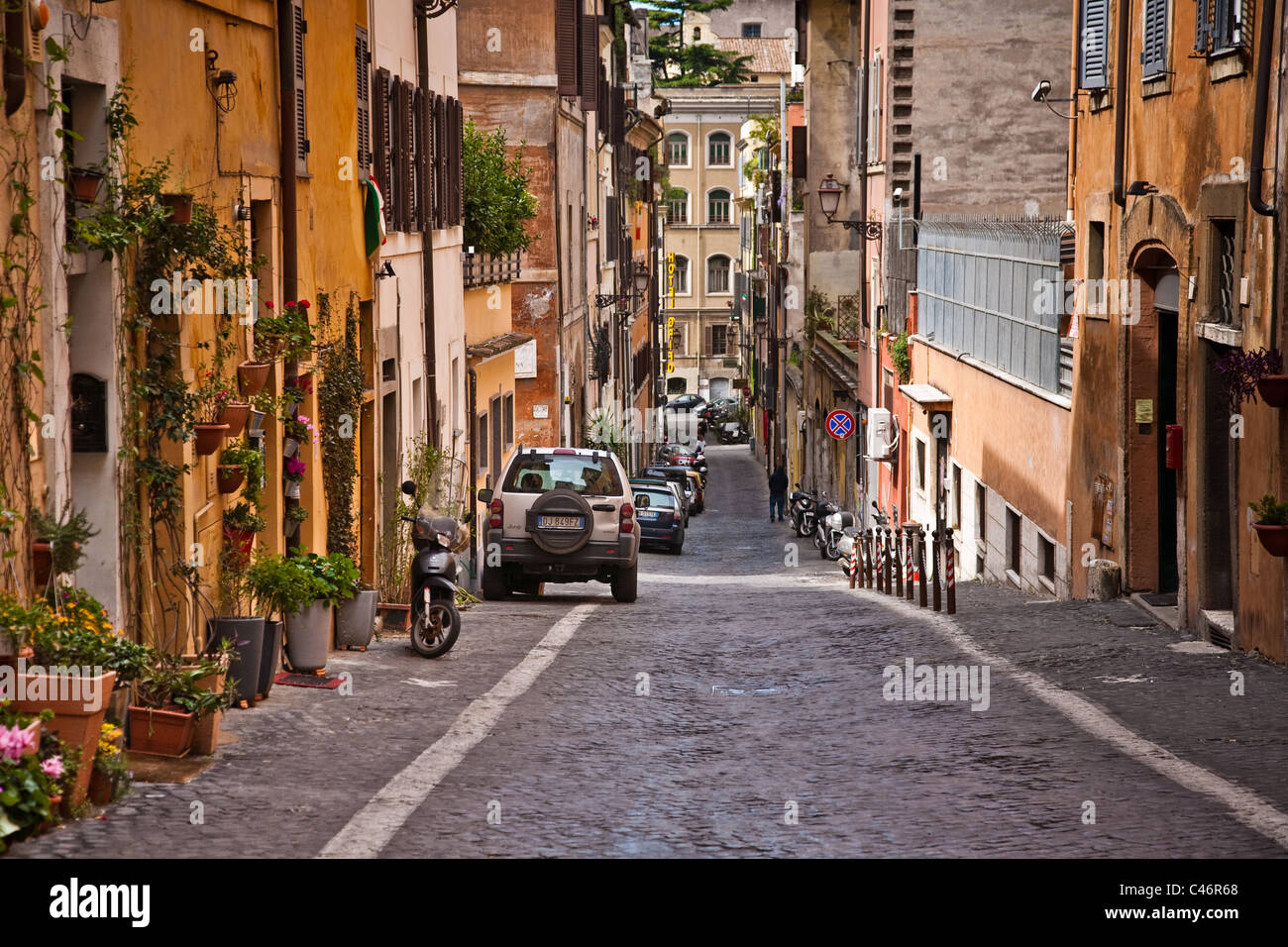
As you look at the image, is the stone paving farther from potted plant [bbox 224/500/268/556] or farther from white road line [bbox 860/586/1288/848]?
potted plant [bbox 224/500/268/556]

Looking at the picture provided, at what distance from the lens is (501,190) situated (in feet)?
83.9

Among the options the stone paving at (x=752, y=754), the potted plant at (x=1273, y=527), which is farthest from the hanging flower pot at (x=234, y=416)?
the potted plant at (x=1273, y=527)

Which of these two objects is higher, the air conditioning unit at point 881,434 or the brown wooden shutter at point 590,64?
the brown wooden shutter at point 590,64

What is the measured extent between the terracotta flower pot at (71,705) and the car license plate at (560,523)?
1177 cm

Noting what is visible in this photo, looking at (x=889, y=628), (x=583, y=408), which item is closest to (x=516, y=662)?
(x=889, y=628)

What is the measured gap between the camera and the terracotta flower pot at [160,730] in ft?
28.0

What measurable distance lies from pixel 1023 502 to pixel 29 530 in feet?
49.3

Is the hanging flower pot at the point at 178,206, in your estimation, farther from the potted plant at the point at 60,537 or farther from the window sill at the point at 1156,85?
the window sill at the point at 1156,85

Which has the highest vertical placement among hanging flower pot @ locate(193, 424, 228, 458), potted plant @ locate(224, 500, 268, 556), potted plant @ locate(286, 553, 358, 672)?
hanging flower pot @ locate(193, 424, 228, 458)

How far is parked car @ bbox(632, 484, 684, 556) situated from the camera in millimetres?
35469

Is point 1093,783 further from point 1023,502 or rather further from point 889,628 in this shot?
point 1023,502

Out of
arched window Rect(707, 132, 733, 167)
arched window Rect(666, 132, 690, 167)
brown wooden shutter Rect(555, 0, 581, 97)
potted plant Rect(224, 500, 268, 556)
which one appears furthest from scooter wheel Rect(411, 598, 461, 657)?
arched window Rect(707, 132, 733, 167)

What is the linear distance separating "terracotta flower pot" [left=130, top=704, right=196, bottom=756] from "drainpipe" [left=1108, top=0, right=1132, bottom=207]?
11190mm

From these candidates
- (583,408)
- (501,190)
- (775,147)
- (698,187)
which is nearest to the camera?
(501,190)
